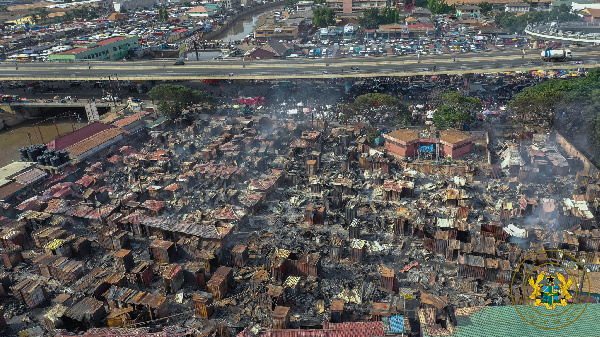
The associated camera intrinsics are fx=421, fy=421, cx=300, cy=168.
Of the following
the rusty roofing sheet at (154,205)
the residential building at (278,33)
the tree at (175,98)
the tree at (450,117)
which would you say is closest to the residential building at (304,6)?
the residential building at (278,33)

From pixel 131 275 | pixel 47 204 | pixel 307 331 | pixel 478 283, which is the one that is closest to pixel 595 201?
pixel 478 283

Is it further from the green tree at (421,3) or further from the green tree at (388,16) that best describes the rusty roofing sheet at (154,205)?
the green tree at (421,3)

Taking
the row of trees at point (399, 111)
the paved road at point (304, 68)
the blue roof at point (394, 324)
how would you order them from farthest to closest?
the paved road at point (304, 68) < the row of trees at point (399, 111) < the blue roof at point (394, 324)

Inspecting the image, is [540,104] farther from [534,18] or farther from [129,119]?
[534,18]

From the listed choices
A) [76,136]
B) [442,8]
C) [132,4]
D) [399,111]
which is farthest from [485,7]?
[132,4]

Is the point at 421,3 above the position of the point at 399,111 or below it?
above

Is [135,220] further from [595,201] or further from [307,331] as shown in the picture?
[595,201]
